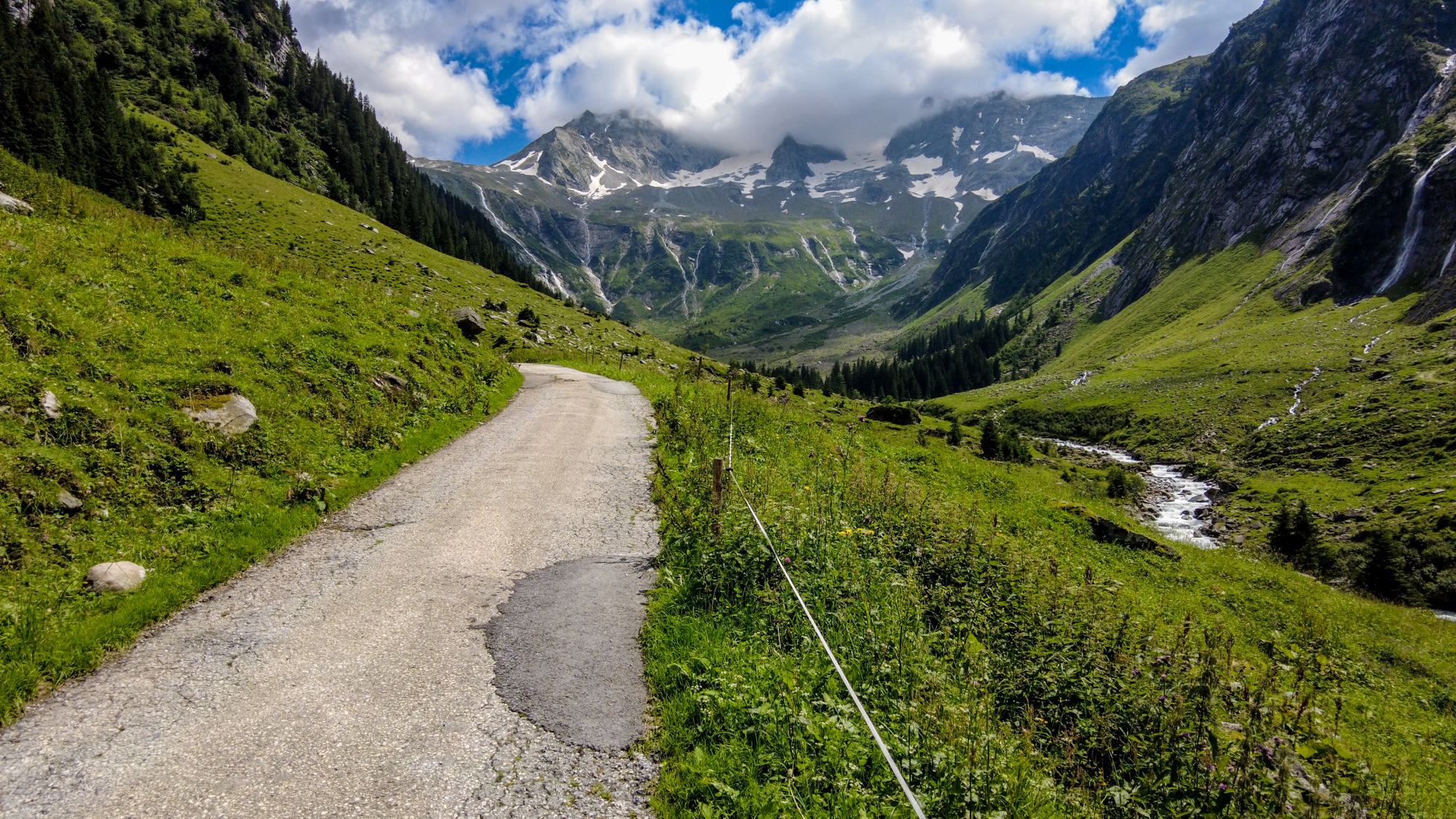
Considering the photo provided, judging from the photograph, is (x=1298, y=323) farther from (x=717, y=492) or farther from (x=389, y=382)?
(x=389, y=382)

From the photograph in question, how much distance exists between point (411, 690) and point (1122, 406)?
107628 millimetres

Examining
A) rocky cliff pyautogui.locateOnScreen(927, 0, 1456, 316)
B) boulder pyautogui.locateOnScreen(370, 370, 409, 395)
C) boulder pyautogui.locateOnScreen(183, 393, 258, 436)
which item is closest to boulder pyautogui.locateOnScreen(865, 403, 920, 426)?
boulder pyautogui.locateOnScreen(370, 370, 409, 395)

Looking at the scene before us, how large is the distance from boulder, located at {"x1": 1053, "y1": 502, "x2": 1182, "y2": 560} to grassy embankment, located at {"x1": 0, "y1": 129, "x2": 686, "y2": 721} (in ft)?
81.3

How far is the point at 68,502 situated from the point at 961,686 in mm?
12854

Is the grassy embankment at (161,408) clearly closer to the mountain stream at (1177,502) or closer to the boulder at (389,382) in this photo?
the boulder at (389,382)

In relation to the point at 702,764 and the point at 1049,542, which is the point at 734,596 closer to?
the point at 702,764

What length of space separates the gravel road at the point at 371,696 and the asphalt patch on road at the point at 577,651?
0.11ft

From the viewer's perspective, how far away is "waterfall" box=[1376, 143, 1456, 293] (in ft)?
299

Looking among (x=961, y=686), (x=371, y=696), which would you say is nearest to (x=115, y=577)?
(x=371, y=696)

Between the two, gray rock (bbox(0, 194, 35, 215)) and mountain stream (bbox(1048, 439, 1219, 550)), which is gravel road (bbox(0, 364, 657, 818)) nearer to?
gray rock (bbox(0, 194, 35, 215))

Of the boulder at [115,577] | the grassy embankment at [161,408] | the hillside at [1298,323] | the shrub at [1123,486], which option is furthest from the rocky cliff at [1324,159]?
the boulder at [115,577]

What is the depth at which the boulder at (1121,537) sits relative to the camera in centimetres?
2270

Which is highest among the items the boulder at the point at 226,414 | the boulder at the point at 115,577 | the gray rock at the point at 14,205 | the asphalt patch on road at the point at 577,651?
the gray rock at the point at 14,205

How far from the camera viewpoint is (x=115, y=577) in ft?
25.2
